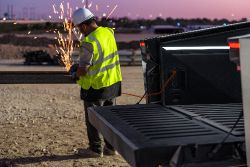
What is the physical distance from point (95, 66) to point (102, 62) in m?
0.11

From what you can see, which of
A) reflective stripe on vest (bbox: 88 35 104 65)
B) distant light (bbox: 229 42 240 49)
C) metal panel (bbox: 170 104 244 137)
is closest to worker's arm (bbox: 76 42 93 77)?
reflective stripe on vest (bbox: 88 35 104 65)

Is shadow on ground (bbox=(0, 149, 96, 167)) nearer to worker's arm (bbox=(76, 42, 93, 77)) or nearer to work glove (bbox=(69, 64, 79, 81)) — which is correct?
work glove (bbox=(69, 64, 79, 81))

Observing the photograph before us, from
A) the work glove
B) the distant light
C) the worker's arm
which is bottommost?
the work glove

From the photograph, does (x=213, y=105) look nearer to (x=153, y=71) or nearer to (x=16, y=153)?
(x=153, y=71)

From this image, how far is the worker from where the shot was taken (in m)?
7.08

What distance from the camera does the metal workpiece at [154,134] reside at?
3527 mm

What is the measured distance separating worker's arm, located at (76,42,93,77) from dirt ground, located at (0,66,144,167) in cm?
128

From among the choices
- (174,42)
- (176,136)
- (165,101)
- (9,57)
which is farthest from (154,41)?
(9,57)

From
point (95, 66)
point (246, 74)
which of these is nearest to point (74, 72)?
point (95, 66)

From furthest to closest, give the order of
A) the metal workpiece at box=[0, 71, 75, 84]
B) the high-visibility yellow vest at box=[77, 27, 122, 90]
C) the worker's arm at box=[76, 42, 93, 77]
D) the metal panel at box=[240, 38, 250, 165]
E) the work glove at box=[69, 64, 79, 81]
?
1. the metal workpiece at box=[0, 71, 75, 84]
2. the work glove at box=[69, 64, 79, 81]
3. the high-visibility yellow vest at box=[77, 27, 122, 90]
4. the worker's arm at box=[76, 42, 93, 77]
5. the metal panel at box=[240, 38, 250, 165]

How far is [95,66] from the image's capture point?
7.17 m

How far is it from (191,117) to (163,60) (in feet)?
2.40

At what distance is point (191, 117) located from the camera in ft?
15.9

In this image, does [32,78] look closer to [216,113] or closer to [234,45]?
[216,113]
